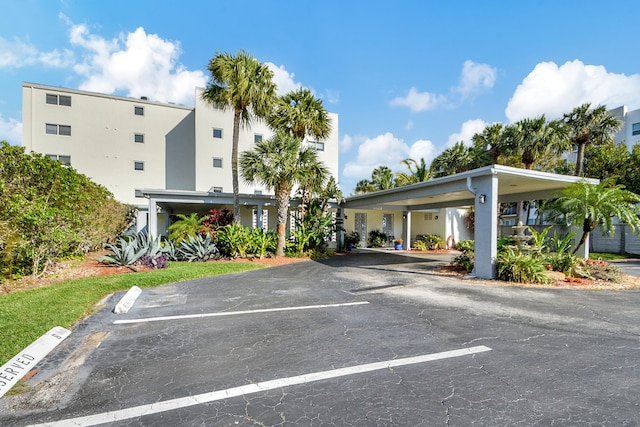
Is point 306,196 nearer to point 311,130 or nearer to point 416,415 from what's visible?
point 311,130

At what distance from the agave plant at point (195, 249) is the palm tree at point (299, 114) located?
601 cm

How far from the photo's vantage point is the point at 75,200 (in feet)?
29.1

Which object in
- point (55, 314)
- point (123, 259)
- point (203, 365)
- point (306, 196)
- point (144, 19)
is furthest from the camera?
point (306, 196)

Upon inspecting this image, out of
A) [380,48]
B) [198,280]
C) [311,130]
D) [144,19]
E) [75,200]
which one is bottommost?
[198,280]

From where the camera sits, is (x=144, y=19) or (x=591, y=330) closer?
(x=591, y=330)

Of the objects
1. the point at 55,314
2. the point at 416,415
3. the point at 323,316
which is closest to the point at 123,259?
the point at 55,314

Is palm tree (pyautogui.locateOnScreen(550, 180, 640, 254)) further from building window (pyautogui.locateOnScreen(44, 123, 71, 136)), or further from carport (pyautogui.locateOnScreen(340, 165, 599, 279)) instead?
building window (pyautogui.locateOnScreen(44, 123, 71, 136))

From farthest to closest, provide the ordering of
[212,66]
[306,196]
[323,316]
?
[306,196], [212,66], [323,316]

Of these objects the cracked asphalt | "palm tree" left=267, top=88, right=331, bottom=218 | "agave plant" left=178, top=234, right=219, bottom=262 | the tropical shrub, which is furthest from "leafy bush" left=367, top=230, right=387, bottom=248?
the cracked asphalt

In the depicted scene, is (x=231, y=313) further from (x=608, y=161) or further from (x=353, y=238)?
(x=608, y=161)

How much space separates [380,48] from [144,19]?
9428 mm

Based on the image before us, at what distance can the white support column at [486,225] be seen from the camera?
9055 mm

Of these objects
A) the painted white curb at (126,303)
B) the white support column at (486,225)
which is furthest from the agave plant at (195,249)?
the white support column at (486,225)

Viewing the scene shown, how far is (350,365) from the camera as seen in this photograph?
359 centimetres
